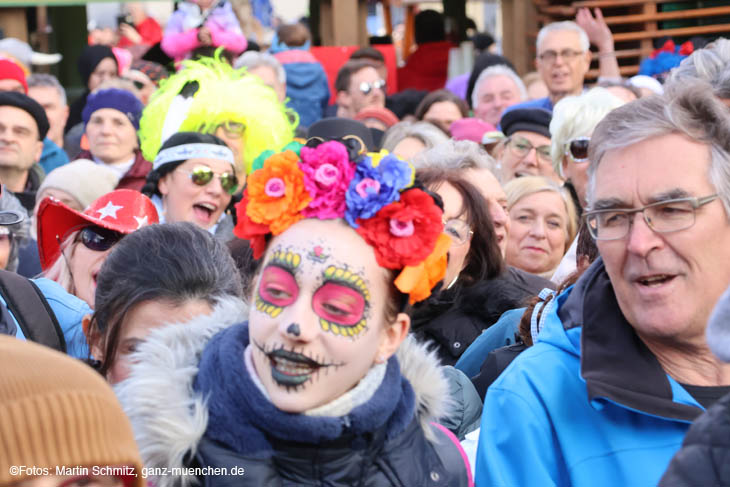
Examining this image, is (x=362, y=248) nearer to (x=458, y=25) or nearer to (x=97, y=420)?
(x=97, y=420)

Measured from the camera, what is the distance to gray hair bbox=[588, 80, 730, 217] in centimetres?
252

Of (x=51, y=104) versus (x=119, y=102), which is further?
(x=51, y=104)

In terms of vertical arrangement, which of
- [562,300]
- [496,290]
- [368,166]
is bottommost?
[496,290]

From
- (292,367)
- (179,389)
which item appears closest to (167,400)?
(179,389)

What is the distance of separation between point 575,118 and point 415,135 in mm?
1102

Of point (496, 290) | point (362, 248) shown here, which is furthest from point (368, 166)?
point (496, 290)

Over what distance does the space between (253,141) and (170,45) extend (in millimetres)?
3893

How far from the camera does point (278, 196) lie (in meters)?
2.58

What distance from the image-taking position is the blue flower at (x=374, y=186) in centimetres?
253

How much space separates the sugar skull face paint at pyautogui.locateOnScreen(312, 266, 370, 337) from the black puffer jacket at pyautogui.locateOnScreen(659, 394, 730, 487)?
38.4 inches

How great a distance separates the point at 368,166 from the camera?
2.60 metres

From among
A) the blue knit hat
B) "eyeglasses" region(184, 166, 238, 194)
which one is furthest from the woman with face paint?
the blue knit hat

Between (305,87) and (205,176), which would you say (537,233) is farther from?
(305,87)

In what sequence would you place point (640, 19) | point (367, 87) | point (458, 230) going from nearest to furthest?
point (458, 230) → point (367, 87) → point (640, 19)
